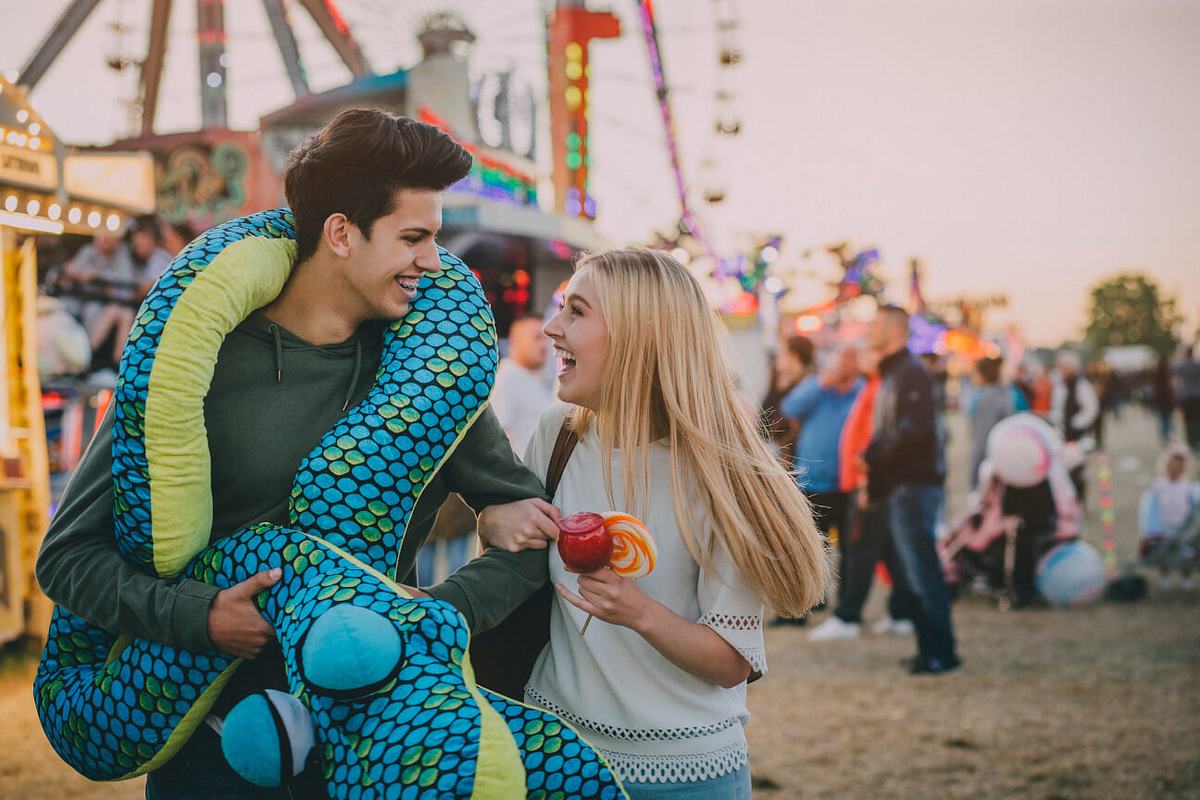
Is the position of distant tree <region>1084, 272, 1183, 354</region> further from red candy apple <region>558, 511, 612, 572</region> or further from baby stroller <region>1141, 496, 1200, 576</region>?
red candy apple <region>558, 511, 612, 572</region>

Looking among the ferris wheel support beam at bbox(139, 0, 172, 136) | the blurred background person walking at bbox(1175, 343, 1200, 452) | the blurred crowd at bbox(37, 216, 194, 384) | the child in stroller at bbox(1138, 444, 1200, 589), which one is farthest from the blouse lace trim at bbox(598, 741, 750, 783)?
the ferris wheel support beam at bbox(139, 0, 172, 136)

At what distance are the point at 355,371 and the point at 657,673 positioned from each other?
31.3 inches

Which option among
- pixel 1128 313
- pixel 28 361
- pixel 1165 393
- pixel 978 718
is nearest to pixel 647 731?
pixel 978 718

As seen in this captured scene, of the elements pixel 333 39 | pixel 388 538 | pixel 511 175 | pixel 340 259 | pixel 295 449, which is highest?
pixel 333 39

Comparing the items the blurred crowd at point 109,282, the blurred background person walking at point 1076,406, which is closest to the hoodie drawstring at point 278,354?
the blurred crowd at point 109,282

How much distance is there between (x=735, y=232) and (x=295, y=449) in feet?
65.9

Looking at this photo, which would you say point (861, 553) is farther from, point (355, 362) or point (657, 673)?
point (355, 362)

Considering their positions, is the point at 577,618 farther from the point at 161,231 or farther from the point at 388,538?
the point at 161,231

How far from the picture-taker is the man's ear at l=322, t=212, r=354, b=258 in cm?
188

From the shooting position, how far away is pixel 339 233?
1884mm

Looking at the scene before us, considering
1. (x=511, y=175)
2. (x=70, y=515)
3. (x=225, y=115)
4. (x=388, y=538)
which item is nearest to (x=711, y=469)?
(x=388, y=538)

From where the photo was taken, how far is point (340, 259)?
1893 mm

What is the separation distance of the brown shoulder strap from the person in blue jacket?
220 inches

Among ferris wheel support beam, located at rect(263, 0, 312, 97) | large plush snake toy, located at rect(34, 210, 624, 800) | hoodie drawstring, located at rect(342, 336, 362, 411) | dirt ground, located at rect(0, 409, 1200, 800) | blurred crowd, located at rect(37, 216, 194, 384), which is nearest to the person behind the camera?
large plush snake toy, located at rect(34, 210, 624, 800)
